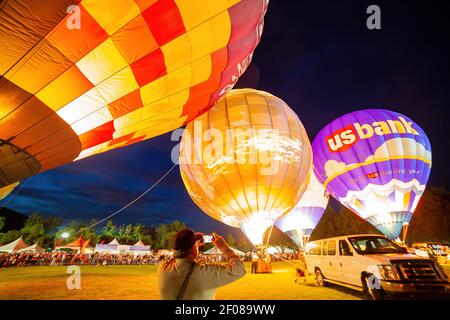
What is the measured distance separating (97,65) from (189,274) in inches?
157

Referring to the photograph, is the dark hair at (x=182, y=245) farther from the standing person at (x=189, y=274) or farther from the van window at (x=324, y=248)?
the van window at (x=324, y=248)

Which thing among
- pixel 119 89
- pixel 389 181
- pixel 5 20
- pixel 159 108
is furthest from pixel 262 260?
pixel 5 20

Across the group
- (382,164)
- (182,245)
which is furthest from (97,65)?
(382,164)

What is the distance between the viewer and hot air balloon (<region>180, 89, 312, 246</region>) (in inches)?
373

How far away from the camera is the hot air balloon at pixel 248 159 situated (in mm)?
9469

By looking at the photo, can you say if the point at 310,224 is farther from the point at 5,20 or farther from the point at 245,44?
the point at 5,20

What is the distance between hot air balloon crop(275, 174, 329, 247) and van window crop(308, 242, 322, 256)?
10.7 meters

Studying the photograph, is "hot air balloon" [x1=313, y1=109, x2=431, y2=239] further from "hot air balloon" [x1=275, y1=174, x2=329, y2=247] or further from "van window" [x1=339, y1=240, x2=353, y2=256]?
"van window" [x1=339, y1=240, x2=353, y2=256]

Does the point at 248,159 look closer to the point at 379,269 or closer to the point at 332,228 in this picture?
the point at 379,269

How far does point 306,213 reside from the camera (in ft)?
Result: 64.8

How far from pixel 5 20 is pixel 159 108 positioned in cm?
310

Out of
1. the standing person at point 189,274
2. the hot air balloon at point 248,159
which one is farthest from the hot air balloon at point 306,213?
Answer: the standing person at point 189,274

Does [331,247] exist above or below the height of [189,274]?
below

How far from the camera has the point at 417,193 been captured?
14.1 meters
